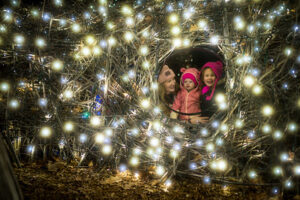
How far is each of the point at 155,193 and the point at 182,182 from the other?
0.47 meters

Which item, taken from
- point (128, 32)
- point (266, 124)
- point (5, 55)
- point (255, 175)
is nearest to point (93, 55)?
point (128, 32)

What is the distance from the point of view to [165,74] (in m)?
3.72

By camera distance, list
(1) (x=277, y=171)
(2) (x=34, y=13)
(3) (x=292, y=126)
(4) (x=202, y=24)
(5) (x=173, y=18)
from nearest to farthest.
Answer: (1) (x=277, y=171)
(3) (x=292, y=126)
(5) (x=173, y=18)
(2) (x=34, y=13)
(4) (x=202, y=24)

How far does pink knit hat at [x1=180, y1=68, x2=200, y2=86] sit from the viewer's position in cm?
358

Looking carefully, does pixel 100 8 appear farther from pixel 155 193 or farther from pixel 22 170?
pixel 155 193

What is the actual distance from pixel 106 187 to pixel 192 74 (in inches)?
94.0

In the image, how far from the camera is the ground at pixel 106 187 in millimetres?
2248

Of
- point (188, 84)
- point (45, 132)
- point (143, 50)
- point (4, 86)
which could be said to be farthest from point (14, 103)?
point (188, 84)

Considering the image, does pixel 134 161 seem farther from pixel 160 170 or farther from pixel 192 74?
pixel 192 74

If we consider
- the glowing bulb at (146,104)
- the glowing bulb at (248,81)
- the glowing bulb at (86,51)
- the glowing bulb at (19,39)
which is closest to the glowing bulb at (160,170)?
the glowing bulb at (146,104)

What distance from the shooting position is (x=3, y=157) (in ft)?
4.70

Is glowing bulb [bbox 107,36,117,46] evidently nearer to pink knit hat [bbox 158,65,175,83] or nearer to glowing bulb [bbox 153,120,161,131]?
pink knit hat [bbox 158,65,175,83]

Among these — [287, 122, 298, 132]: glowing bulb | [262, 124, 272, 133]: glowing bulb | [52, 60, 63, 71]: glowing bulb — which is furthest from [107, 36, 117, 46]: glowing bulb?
[287, 122, 298, 132]: glowing bulb

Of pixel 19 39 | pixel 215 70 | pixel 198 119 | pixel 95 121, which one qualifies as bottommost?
pixel 198 119
